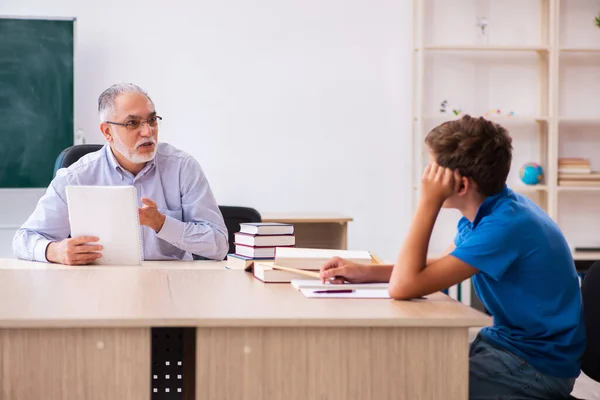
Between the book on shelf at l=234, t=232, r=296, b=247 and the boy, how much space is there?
0.59 m

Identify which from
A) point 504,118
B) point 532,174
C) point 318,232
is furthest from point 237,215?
point 532,174

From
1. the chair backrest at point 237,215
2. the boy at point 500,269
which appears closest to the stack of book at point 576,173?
the chair backrest at point 237,215

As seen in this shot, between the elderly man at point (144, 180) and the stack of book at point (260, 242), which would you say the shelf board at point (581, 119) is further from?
the stack of book at point (260, 242)

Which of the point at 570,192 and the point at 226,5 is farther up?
the point at 226,5

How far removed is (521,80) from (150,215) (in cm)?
319

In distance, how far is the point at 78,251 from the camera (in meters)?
2.37

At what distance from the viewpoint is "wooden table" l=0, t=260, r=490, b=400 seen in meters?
1.53

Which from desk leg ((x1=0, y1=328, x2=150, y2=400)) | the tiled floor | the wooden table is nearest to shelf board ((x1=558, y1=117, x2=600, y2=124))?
the tiled floor

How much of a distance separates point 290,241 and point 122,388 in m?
0.92

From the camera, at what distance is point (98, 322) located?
1511mm

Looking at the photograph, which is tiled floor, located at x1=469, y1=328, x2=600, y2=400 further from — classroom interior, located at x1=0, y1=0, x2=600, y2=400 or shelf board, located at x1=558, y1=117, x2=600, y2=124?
shelf board, located at x1=558, y1=117, x2=600, y2=124

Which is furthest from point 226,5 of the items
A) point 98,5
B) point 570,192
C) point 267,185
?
point 570,192

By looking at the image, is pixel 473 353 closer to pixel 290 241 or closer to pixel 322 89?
pixel 290 241

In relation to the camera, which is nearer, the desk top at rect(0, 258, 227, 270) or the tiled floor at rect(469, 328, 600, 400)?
the desk top at rect(0, 258, 227, 270)
